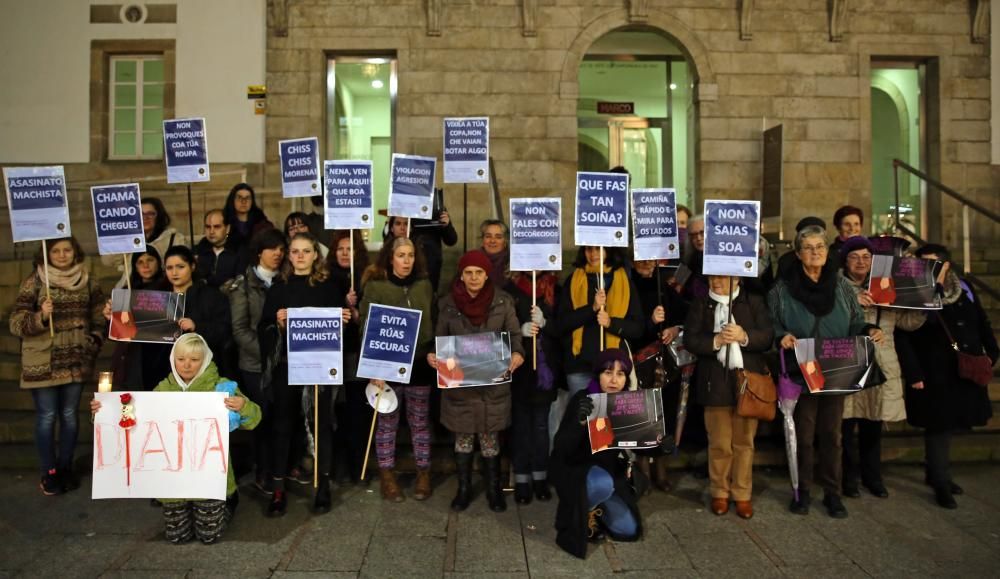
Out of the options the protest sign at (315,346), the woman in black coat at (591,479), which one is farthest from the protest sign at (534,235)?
the protest sign at (315,346)

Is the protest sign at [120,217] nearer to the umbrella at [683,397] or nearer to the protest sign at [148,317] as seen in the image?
the protest sign at [148,317]

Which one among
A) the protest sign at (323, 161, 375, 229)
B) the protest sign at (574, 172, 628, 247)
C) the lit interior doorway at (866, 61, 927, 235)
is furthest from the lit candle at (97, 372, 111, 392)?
the lit interior doorway at (866, 61, 927, 235)

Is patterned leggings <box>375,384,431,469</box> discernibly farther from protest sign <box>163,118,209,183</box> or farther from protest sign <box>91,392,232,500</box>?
protest sign <box>163,118,209,183</box>

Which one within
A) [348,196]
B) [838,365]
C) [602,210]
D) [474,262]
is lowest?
[838,365]

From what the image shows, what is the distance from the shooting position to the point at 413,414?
5438mm

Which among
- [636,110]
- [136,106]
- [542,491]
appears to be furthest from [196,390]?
[636,110]

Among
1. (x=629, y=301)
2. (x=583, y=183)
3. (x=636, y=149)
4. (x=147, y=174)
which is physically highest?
(x=636, y=149)

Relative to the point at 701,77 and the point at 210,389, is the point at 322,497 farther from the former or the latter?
the point at 701,77

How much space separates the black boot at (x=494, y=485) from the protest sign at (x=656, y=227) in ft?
6.74

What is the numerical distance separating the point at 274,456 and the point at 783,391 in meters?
3.95

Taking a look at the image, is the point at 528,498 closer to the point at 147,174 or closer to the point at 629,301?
the point at 629,301

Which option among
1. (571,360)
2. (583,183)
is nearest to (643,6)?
(583,183)

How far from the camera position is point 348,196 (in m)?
5.73

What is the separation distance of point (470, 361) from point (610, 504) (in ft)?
4.66
